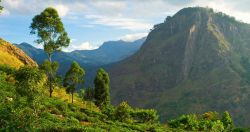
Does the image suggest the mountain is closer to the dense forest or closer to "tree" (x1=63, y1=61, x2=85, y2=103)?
the dense forest

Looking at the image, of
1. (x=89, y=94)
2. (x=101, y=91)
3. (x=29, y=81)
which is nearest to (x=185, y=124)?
(x=101, y=91)

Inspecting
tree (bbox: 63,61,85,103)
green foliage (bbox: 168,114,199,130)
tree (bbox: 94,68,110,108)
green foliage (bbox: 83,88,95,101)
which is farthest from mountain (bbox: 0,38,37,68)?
green foliage (bbox: 168,114,199,130)

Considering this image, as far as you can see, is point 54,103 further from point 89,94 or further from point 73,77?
point 89,94

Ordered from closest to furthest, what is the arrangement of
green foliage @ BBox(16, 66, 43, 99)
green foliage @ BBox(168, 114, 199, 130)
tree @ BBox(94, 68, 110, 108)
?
1. green foliage @ BBox(16, 66, 43, 99)
2. tree @ BBox(94, 68, 110, 108)
3. green foliage @ BBox(168, 114, 199, 130)

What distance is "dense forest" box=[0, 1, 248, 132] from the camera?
46000 millimetres

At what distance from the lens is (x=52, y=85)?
90.3 meters

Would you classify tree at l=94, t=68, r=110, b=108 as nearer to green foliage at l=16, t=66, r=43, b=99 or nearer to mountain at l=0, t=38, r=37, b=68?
mountain at l=0, t=38, r=37, b=68

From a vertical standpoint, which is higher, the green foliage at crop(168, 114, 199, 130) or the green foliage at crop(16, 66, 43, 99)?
the green foliage at crop(16, 66, 43, 99)

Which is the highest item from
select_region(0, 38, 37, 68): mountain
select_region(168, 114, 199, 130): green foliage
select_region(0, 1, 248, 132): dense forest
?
Result: select_region(0, 38, 37, 68): mountain

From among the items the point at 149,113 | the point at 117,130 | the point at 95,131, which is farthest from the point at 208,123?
the point at 95,131

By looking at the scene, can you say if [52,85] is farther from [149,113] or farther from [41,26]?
[149,113]

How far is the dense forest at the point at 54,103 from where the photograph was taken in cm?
4600

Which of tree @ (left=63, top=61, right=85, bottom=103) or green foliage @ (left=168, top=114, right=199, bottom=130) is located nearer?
tree @ (left=63, top=61, right=85, bottom=103)

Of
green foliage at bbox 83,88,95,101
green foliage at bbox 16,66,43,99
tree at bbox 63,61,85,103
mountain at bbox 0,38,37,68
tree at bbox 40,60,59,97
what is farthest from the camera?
mountain at bbox 0,38,37,68
